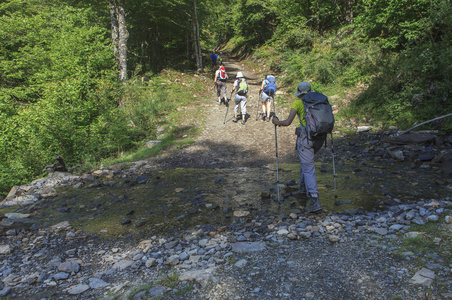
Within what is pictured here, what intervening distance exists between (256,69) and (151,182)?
1015 inches

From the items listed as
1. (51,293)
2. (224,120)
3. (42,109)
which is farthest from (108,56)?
(51,293)

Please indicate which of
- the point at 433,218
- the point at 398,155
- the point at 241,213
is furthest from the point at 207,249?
the point at 398,155

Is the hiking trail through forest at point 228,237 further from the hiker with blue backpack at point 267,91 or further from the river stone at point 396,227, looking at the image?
the hiker with blue backpack at point 267,91

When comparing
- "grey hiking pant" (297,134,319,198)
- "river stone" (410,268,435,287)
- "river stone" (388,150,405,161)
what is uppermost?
"grey hiking pant" (297,134,319,198)

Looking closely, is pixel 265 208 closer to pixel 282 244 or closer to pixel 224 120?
pixel 282 244

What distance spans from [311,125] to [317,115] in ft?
0.79

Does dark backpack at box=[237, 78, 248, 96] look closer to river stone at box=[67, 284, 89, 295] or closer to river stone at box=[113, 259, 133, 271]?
river stone at box=[113, 259, 133, 271]

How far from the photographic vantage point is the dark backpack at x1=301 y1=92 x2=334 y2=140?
5707mm

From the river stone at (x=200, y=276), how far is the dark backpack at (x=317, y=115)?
3470 mm

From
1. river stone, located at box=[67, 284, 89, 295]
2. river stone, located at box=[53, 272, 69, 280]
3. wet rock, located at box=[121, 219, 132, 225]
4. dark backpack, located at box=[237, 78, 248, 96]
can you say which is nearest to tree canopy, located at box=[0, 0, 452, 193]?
dark backpack, located at box=[237, 78, 248, 96]

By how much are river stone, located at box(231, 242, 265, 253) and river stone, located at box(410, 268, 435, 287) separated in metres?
2.03

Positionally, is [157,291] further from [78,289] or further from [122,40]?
[122,40]

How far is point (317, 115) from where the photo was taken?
5.71 meters

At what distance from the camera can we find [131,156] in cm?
1252
